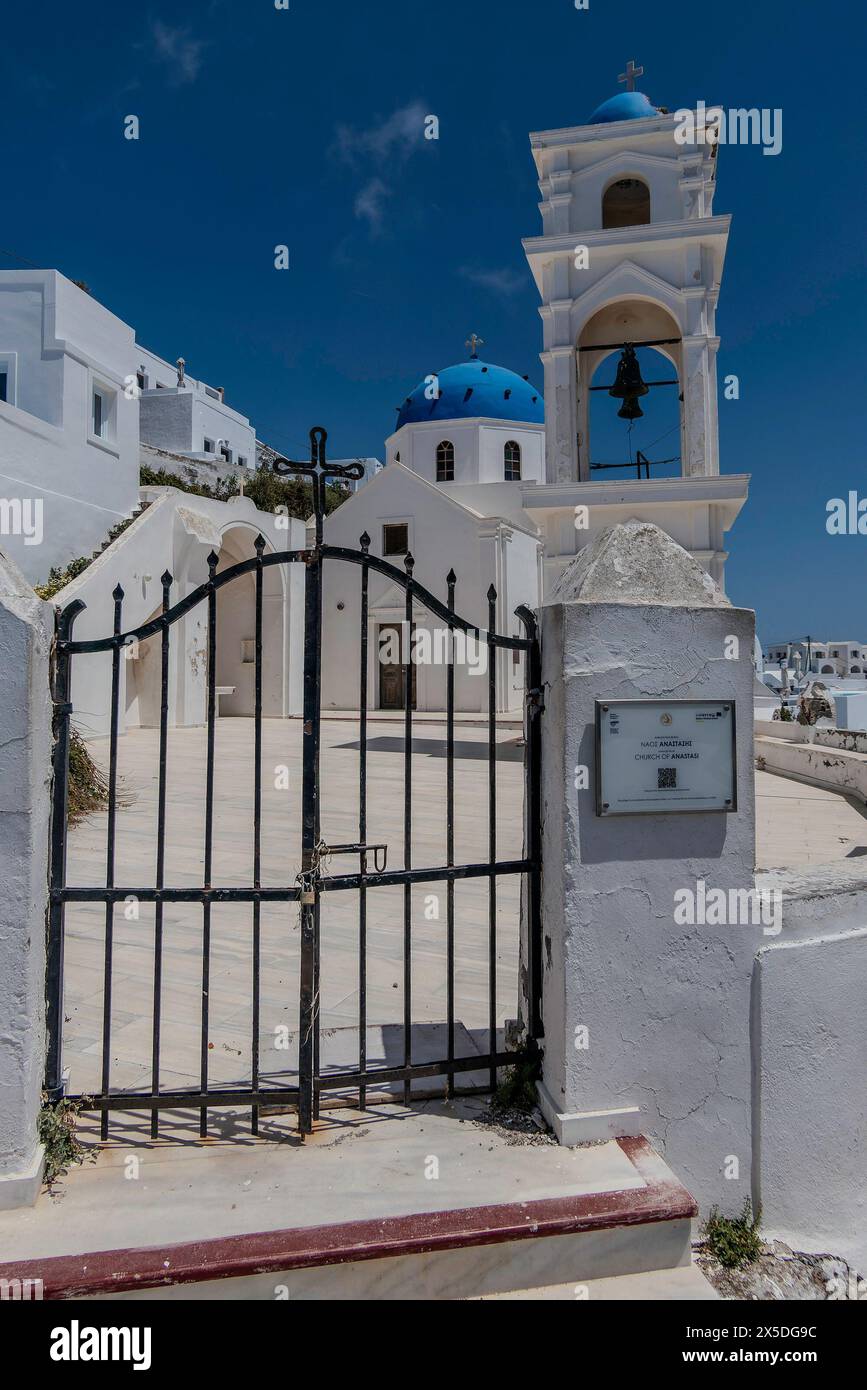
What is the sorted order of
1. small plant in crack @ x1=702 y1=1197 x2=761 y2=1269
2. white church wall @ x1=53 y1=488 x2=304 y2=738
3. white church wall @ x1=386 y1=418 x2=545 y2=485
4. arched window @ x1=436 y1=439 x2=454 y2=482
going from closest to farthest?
small plant in crack @ x1=702 y1=1197 x2=761 y2=1269 → white church wall @ x1=53 y1=488 x2=304 y2=738 → white church wall @ x1=386 y1=418 x2=545 y2=485 → arched window @ x1=436 y1=439 x2=454 y2=482

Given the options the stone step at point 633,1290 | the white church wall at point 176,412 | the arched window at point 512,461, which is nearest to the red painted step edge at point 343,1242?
the stone step at point 633,1290

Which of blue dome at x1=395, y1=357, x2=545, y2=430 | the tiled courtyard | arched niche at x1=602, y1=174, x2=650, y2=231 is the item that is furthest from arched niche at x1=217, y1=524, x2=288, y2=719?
the tiled courtyard

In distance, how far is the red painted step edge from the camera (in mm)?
2025

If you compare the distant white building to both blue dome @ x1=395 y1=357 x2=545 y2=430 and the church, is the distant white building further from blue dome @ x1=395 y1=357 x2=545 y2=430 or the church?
the church

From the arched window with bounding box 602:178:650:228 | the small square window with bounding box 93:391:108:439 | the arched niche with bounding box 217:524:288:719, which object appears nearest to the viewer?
the arched window with bounding box 602:178:650:228

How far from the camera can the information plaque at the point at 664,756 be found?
2.66 metres

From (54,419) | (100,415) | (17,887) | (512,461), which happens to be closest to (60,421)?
(54,419)

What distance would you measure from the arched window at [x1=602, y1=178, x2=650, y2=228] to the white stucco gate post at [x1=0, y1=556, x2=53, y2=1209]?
13.7 metres

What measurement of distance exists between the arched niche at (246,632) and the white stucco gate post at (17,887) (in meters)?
20.7

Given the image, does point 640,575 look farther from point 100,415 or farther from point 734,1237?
point 100,415

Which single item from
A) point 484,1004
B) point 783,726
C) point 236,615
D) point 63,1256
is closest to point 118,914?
point 484,1004

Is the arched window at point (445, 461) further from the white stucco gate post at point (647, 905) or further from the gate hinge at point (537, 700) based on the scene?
the white stucco gate post at point (647, 905)

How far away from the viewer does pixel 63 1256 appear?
209 cm

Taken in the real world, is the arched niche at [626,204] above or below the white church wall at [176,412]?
below
